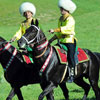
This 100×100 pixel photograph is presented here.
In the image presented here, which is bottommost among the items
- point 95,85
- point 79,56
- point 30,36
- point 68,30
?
point 95,85

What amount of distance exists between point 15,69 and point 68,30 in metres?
1.84

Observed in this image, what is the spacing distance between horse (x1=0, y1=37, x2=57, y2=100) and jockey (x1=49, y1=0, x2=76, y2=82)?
100 centimetres

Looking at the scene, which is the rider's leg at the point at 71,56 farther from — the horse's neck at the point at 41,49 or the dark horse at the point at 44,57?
the horse's neck at the point at 41,49

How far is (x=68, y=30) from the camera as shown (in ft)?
30.4

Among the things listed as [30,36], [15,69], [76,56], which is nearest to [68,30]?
Result: [76,56]

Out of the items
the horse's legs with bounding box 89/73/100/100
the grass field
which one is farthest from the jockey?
the grass field

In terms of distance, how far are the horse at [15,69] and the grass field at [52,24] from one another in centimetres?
195

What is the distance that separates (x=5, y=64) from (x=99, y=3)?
5923 cm

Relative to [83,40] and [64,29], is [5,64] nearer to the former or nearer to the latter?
[64,29]

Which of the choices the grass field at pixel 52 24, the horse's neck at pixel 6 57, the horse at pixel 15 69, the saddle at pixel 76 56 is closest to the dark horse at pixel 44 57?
the saddle at pixel 76 56

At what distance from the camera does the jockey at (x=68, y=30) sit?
9.25m

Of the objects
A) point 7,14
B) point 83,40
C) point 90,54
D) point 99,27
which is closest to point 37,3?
point 7,14

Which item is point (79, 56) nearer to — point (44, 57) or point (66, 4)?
Answer: point (44, 57)

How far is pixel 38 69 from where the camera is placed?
8.87 metres
